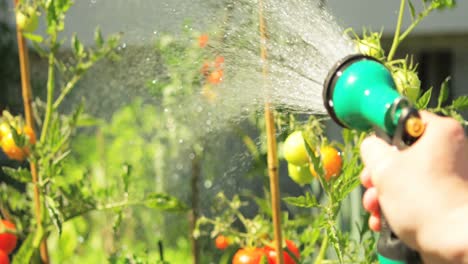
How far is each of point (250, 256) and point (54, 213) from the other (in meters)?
0.29

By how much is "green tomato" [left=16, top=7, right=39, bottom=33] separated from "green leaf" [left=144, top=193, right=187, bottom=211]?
33 centimetres

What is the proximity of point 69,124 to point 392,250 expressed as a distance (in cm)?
69

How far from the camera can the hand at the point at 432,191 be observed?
27.3 inches

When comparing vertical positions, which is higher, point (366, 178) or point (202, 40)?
point (202, 40)

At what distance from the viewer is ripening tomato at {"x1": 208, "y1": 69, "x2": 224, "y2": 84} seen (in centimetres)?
123

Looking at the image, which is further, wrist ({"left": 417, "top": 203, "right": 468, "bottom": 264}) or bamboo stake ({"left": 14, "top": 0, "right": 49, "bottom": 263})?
bamboo stake ({"left": 14, "top": 0, "right": 49, "bottom": 263})

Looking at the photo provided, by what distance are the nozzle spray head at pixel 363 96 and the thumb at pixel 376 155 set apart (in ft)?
0.04

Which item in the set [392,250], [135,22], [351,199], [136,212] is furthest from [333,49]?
[136,212]

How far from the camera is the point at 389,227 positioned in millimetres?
746

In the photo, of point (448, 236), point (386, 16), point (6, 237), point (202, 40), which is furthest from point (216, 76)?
point (386, 16)

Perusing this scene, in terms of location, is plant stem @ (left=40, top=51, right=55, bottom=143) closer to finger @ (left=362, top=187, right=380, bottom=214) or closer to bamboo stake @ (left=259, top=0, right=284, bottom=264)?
bamboo stake @ (left=259, top=0, right=284, bottom=264)

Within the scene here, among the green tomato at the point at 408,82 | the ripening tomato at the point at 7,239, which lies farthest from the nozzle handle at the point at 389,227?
the ripening tomato at the point at 7,239

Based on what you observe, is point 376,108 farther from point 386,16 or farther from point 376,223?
point 386,16

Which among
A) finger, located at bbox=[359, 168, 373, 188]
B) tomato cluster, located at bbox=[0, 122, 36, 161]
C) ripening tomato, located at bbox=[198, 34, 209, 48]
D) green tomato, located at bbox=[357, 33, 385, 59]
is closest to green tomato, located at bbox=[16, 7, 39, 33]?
tomato cluster, located at bbox=[0, 122, 36, 161]
